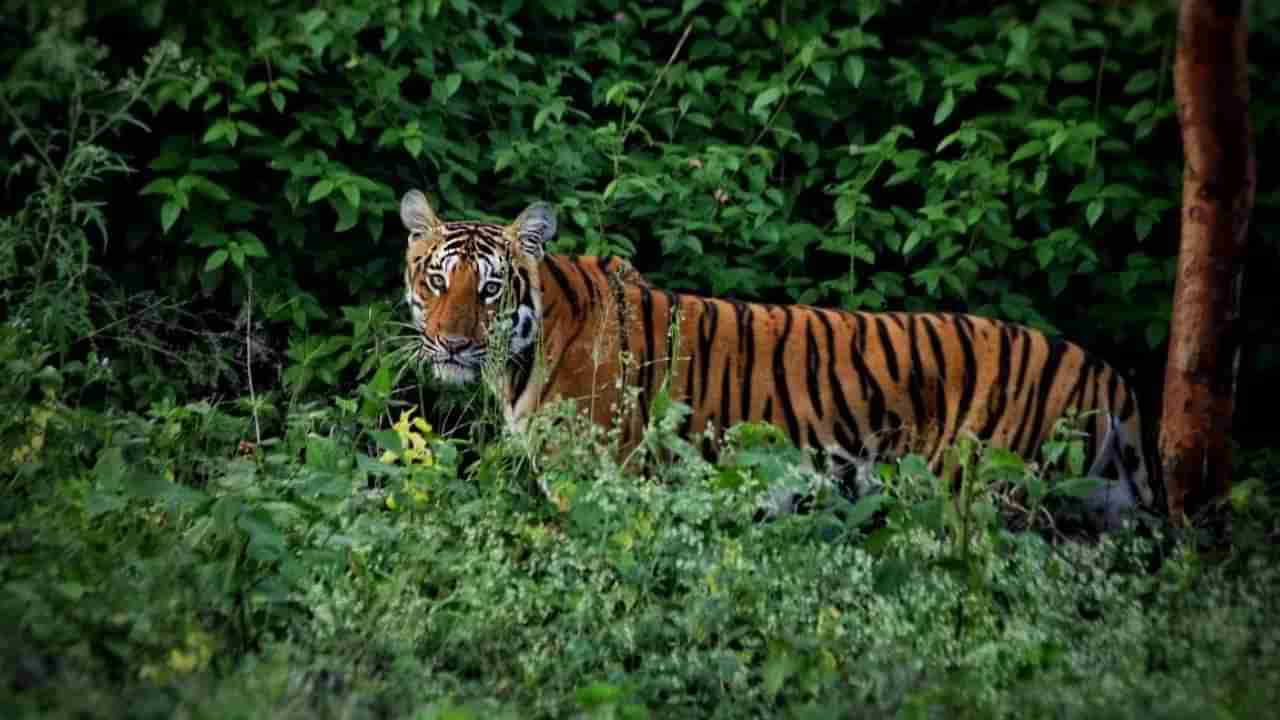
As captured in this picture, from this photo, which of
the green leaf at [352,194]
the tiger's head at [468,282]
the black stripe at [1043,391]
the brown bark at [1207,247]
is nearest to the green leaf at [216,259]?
the green leaf at [352,194]

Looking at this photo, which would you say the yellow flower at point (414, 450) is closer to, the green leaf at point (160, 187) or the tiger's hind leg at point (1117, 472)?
the green leaf at point (160, 187)

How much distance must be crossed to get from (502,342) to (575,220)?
1644 mm

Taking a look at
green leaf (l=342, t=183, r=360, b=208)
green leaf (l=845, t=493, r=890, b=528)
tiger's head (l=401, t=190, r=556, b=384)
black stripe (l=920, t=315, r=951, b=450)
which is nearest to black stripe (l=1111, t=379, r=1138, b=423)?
black stripe (l=920, t=315, r=951, b=450)

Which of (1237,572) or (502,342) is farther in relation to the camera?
(502,342)

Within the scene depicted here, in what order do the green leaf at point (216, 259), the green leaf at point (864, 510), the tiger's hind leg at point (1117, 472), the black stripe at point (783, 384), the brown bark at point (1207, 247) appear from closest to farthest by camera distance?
the green leaf at point (864, 510) → the brown bark at point (1207, 247) → the tiger's hind leg at point (1117, 472) → the black stripe at point (783, 384) → the green leaf at point (216, 259)

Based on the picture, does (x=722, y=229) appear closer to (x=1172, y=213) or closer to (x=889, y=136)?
(x=889, y=136)

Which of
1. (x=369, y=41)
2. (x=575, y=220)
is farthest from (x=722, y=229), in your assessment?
(x=369, y=41)

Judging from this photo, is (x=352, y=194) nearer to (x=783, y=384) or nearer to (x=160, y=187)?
(x=160, y=187)

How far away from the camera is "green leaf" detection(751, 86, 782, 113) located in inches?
285

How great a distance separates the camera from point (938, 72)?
294 inches

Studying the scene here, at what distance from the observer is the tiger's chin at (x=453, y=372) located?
6.06m

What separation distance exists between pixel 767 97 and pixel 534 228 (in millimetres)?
1414

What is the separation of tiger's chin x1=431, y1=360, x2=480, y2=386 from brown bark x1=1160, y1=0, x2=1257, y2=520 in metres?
2.29

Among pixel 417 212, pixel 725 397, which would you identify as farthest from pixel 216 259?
pixel 725 397
